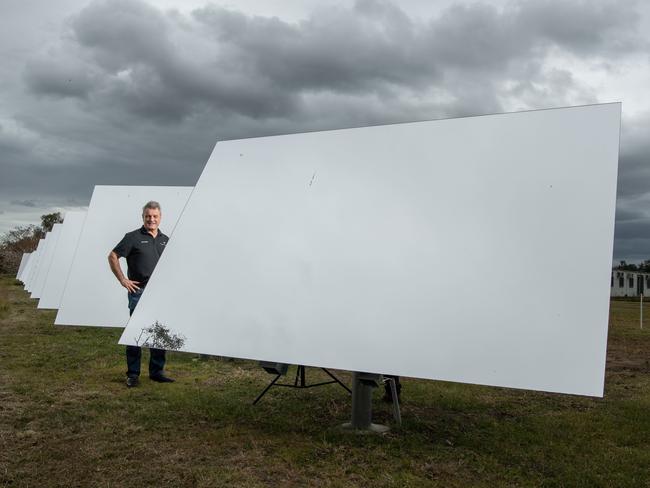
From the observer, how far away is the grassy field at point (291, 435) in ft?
9.96

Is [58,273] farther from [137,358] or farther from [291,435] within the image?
[291,435]

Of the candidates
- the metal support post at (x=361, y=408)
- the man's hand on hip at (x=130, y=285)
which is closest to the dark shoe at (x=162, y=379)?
the man's hand on hip at (x=130, y=285)

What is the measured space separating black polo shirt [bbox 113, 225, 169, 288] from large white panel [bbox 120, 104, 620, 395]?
147 cm

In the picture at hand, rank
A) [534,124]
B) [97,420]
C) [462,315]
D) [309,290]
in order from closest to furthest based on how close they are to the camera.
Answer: [462,315] → [534,124] → [309,290] → [97,420]

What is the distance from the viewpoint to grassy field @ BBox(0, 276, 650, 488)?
3.04m

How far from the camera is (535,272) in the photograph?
2.90m

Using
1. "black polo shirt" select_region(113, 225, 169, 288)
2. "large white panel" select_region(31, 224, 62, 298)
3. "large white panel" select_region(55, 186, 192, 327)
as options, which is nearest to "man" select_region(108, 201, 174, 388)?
"black polo shirt" select_region(113, 225, 169, 288)

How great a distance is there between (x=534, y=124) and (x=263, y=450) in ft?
8.09

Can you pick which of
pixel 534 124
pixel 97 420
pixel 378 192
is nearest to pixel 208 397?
pixel 97 420

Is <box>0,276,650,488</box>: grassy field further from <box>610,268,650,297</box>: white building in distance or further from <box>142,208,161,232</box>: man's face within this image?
<box>610,268,650,297</box>: white building in distance

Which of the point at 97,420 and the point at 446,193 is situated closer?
the point at 446,193

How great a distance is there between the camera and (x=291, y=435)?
12.2 feet

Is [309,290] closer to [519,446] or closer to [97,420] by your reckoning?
[519,446]

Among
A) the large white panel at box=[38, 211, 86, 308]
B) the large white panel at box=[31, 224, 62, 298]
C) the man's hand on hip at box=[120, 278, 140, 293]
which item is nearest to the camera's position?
the man's hand on hip at box=[120, 278, 140, 293]
